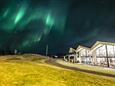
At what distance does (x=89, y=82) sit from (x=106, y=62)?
34867 mm

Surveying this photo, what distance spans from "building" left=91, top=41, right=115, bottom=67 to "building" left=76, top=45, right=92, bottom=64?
3859 mm

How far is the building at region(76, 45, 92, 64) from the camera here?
66750mm

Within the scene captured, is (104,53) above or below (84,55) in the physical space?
above

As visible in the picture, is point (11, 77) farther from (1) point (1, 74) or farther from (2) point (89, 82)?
(2) point (89, 82)

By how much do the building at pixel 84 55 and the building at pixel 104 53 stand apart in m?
3.86

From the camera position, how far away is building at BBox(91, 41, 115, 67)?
181ft

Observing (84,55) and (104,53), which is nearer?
(104,53)

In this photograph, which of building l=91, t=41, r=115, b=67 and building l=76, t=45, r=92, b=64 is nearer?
building l=91, t=41, r=115, b=67

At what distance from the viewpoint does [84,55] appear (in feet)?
232

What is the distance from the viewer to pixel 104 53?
57938 mm

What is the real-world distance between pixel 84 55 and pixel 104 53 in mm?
13566

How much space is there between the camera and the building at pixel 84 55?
66750 millimetres

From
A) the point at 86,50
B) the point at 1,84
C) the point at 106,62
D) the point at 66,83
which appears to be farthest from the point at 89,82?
the point at 86,50

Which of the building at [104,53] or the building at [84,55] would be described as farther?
the building at [84,55]
